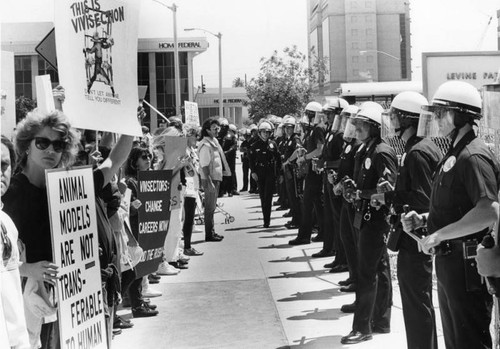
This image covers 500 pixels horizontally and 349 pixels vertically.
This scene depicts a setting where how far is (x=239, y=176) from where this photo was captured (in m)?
35.9

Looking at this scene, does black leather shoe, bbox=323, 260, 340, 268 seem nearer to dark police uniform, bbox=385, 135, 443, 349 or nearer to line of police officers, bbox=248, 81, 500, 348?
line of police officers, bbox=248, 81, 500, 348

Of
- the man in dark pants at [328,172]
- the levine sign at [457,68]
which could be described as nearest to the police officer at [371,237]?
the man in dark pants at [328,172]

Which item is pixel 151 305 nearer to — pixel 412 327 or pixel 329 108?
pixel 412 327

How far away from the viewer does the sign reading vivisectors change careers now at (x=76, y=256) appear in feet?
12.9

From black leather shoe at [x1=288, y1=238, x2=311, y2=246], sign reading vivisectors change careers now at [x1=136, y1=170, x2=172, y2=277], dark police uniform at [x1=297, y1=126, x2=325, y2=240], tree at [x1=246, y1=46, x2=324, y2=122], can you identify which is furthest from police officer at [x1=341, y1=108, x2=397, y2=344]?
tree at [x1=246, y1=46, x2=324, y2=122]

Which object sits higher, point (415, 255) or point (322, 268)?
point (415, 255)

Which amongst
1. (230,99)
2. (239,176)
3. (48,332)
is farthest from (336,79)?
(48,332)

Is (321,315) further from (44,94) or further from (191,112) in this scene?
(191,112)

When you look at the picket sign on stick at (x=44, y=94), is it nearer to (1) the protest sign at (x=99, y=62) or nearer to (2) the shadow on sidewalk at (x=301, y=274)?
(1) the protest sign at (x=99, y=62)

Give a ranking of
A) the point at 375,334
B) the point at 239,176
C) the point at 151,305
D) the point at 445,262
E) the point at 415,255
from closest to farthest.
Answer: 1. the point at 445,262
2. the point at 415,255
3. the point at 375,334
4. the point at 151,305
5. the point at 239,176

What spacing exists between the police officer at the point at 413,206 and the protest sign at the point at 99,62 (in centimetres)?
224

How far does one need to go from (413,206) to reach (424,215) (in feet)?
2.40

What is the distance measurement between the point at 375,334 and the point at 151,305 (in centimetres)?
256

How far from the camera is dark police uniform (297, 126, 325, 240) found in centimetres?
1269
